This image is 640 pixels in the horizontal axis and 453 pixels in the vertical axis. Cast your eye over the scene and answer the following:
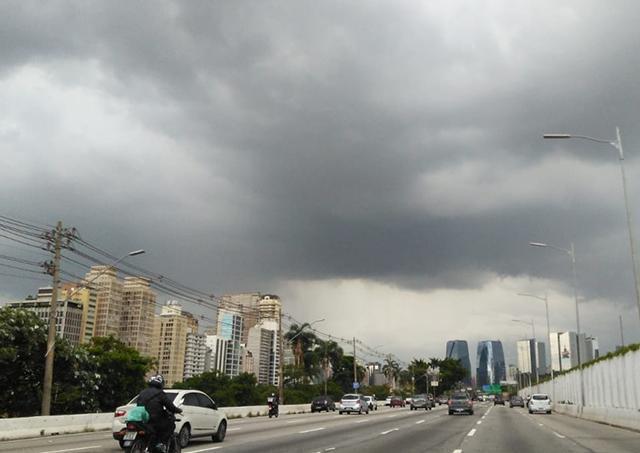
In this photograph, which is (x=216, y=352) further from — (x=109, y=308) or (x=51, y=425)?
(x=51, y=425)

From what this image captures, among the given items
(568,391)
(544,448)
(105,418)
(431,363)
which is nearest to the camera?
(544,448)

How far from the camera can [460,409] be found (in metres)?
45.7

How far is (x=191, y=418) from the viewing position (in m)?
17.3

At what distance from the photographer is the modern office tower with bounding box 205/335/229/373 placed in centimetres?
15500

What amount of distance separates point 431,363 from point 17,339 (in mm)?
139440

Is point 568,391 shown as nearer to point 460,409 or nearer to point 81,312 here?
point 460,409

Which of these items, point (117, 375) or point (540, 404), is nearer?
point (117, 375)

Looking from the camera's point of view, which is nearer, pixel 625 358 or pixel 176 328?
pixel 625 358

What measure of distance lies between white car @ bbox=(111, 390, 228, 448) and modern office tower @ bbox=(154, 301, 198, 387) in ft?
375

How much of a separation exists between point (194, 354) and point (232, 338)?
1938 centimetres

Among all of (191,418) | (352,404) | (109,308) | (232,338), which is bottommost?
(352,404)

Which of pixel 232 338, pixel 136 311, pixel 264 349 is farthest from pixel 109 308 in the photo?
pixel 232 338

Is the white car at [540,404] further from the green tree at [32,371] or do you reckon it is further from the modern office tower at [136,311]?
the modern office tower at [136,311]

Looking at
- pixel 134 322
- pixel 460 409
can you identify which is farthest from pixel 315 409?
pixel 134 322
